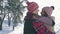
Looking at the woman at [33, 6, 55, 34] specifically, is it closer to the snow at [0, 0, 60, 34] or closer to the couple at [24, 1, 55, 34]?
the couple at [24, 1, 55, 34]

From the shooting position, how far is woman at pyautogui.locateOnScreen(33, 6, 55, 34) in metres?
1.65

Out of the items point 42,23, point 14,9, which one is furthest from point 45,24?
point 14,9

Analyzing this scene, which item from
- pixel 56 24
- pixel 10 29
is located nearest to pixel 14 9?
pixel 10 29

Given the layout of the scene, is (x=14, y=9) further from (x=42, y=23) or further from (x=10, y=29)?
(x=42, y=23)

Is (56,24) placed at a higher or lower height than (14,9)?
lower

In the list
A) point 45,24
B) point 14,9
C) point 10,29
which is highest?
point 14,9

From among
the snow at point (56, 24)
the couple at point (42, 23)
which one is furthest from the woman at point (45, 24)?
the snow at point (56, 24)

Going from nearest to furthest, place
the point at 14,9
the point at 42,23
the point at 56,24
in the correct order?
1. the point at 42,23
2. the point at 14,9
3. the point at 56,24

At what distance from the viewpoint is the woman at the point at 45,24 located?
5.43 feet

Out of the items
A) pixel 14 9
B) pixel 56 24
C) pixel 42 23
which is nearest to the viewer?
pixel 42 23

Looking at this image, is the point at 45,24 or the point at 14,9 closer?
the point at 45,24

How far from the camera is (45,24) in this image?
1.68m

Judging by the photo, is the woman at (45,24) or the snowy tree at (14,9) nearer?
the woman at (45,24)

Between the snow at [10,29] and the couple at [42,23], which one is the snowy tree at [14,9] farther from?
the couple at [42,23]
